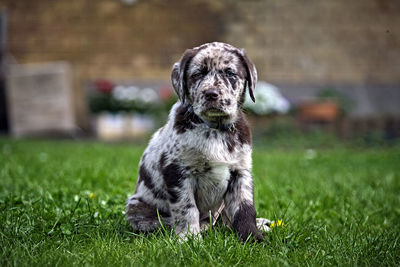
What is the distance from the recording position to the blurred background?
35.3 feet

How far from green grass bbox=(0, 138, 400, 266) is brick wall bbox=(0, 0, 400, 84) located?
23.0ft

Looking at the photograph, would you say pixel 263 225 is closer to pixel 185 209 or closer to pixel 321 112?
pixel 185 209

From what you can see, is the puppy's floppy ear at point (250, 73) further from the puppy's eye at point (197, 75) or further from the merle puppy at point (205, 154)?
the puppy's eye at point (197, 75)

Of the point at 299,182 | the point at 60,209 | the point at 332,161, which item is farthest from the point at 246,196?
the point at 332,161

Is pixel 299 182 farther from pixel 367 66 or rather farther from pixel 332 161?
pixel 367 66

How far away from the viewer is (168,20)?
1254 centimetres

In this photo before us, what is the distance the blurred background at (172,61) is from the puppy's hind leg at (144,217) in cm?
779

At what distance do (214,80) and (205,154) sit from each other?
0.47m

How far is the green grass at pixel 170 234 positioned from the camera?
237 centimetres

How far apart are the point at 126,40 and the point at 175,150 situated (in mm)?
10395

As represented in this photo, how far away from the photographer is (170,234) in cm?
264

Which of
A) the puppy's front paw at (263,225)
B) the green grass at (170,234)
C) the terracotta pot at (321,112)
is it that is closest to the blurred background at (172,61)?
the terracotta pot at (321,112)

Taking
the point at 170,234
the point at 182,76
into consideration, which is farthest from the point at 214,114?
the point at 170,234

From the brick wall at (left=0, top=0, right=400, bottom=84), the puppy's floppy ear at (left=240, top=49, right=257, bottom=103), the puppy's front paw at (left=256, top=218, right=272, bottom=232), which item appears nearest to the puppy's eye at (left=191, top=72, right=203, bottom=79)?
the puppy's floppy ear at (left=240, top=49, right=257, bottom=103)
